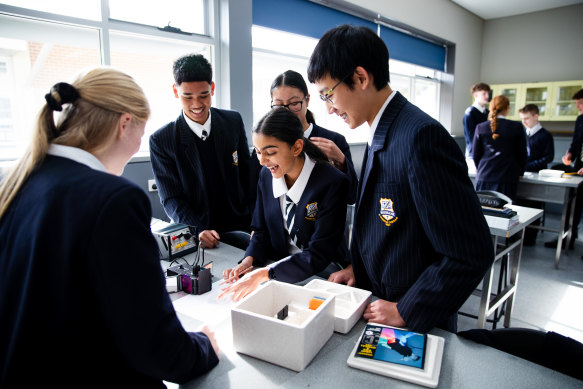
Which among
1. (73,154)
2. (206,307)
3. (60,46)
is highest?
(60,46)

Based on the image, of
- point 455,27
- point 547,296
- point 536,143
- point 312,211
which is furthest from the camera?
point 455,27

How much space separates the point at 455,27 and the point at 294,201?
6556 millimetres

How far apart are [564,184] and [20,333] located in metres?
4.37

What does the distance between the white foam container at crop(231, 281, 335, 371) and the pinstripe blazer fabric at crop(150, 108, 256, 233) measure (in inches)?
41.6

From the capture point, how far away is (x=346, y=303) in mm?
1120

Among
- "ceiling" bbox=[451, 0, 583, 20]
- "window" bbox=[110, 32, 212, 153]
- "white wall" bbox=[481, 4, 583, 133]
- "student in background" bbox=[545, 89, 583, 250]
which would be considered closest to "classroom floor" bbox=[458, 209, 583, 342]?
"student in background" bbox=[545, 89, 583, 250]

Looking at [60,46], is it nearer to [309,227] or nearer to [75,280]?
[309,227]

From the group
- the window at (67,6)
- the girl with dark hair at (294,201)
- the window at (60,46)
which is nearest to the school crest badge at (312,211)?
the girl with dark hair at (294,201)

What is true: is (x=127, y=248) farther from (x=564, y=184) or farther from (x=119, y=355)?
(x=564, y=184)

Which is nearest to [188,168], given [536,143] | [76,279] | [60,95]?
[60,95]

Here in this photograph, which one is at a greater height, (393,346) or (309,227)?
(309,227)

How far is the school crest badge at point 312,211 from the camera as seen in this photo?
151 cm

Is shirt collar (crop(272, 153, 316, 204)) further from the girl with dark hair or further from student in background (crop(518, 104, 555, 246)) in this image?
student in background (crop(518, 104, 555, 246))

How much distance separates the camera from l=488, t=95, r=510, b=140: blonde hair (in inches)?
156
